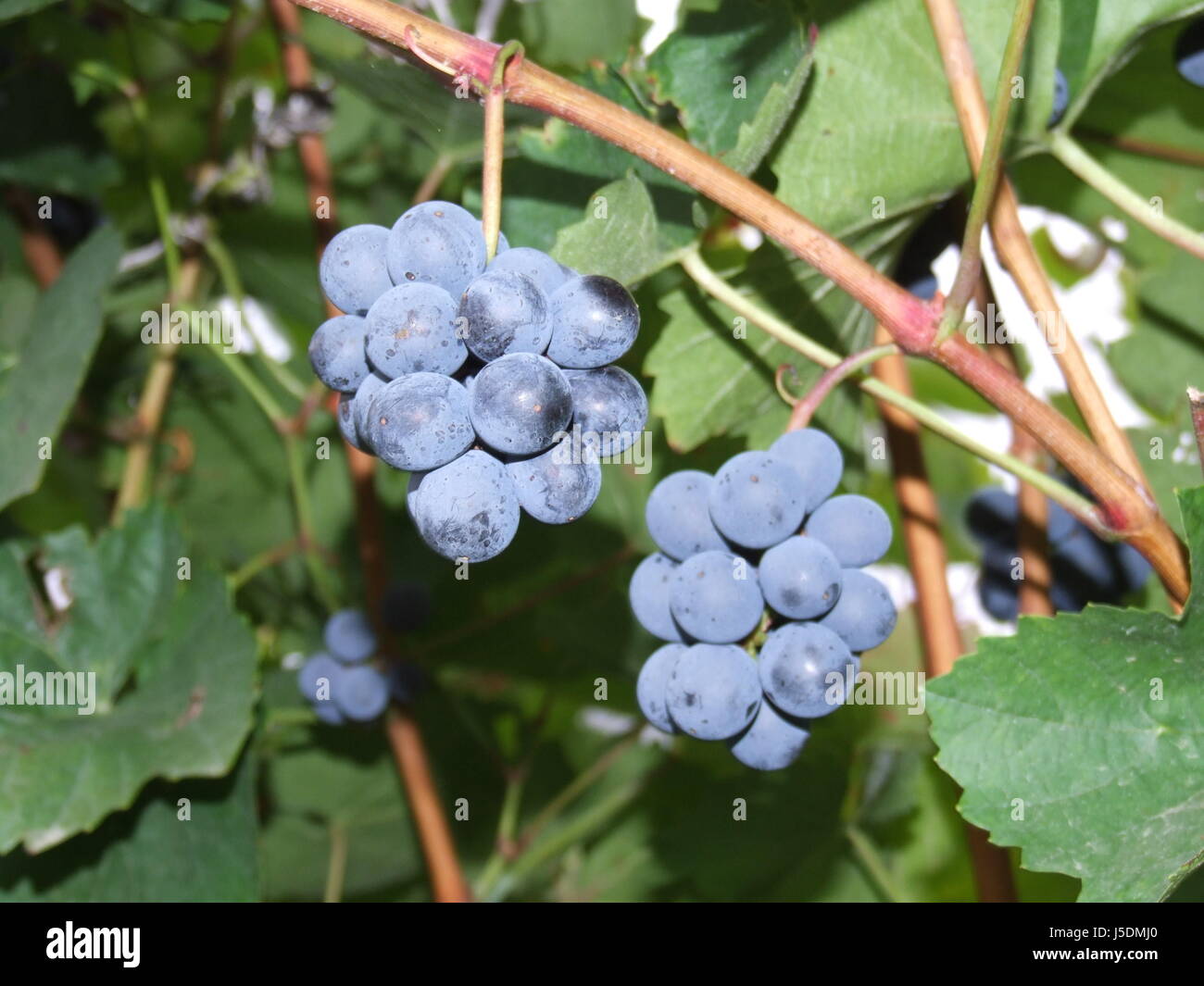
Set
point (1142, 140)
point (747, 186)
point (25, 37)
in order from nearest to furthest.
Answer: point (747, 186), point (1142, 140), point (25, 37)

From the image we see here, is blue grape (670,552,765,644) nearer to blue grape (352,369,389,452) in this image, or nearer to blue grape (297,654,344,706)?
blue grape (352,369,389,452)

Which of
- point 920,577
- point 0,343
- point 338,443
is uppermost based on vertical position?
point 0,343

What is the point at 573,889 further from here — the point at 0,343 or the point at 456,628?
the point at 0,343

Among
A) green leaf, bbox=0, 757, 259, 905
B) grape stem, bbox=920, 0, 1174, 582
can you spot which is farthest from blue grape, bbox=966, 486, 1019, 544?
green leaf, bbox=0, 757, 259, 905

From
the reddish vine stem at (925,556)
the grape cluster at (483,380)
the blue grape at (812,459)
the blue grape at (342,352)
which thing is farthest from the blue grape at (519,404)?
the reddish vine stem at (925,556)

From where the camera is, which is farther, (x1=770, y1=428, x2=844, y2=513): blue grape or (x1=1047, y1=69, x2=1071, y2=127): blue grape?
(x1=1047, y1=69, x2=1071, y2=127): blue grape

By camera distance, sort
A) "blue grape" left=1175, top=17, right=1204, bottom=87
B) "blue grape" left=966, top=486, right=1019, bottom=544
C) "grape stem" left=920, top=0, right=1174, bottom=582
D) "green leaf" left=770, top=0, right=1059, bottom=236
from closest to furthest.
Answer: "grape stem" left=920, top=0, right=1174, bottom=582 < "green leaf" left=770, top=0, right=1059, bottom=236 < "blue grape" left=1175, top=17, right=1204, bottom=87 < "blue grape" left=966, top=486, right=1019, bottom=544

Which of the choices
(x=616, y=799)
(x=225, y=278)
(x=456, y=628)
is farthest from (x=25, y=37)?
(x=616, y=799)
